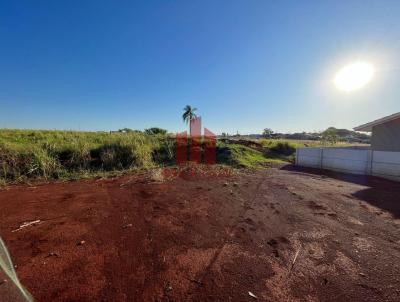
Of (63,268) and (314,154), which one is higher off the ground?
(314,154)

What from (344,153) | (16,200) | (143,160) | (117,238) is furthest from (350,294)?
(344,153)

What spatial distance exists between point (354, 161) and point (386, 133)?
109 inches

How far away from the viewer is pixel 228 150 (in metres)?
13.1

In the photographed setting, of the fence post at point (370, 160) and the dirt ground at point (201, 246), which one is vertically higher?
the fence post at point (370, 160)

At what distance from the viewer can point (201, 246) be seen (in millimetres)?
2836

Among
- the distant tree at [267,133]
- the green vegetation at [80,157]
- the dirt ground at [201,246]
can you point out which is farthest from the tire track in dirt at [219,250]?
the distant tree at [267,133]

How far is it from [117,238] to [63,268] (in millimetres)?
765

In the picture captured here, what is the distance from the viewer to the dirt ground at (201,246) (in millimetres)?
2035

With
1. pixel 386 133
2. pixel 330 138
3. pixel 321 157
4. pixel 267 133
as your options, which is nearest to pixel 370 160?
pixel 321 157

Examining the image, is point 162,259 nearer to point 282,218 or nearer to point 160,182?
point 282,218

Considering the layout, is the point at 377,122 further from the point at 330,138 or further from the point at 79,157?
the point at 330,138

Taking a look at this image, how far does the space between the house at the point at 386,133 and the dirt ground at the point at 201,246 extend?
663 cm

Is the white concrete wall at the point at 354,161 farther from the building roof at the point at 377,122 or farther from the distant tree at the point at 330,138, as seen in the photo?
the distant tree at the point at 330,138

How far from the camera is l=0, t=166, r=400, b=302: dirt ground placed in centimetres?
204
